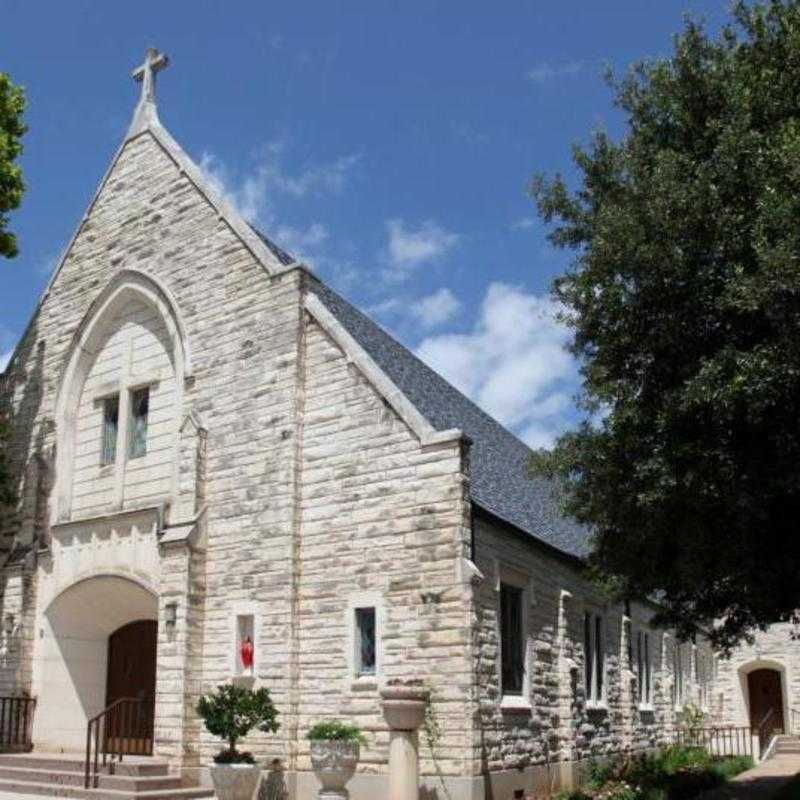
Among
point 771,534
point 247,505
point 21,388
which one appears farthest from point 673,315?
point 21,388

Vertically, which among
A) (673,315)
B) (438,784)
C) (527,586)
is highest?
(673,315)

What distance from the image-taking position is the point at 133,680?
20.2 metres

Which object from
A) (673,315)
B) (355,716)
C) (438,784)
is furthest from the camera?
(355,716)

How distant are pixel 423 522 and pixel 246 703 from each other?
3538 mm

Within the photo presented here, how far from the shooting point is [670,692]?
28594 millimetres

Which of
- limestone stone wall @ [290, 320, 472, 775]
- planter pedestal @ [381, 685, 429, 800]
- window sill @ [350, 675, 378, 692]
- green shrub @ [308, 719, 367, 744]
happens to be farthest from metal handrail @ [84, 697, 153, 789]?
planter pedestal @ [381, 685, 429, 800]

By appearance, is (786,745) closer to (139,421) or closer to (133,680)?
(133,680)

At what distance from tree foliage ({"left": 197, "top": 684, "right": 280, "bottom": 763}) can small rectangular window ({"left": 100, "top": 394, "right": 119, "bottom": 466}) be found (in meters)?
7.02

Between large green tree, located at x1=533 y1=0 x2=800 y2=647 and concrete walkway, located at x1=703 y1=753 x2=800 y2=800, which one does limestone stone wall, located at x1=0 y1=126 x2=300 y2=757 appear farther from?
concrete walkway, located at x1=703 y1=753 x2=800 y2=800

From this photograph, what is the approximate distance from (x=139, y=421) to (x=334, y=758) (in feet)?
28.9

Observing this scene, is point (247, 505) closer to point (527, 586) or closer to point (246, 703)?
point (246, 703)

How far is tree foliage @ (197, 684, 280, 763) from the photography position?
580 inches

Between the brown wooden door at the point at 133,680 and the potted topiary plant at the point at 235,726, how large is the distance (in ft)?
14.7

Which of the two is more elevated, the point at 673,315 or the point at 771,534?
the point at 673,315
